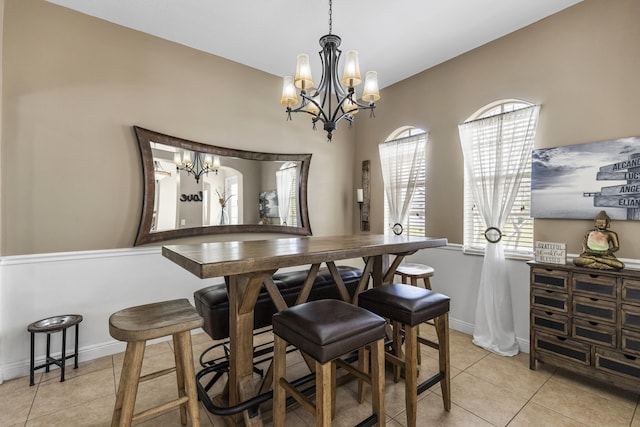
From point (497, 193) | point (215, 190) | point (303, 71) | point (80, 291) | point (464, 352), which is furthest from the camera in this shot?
point (215, 190)

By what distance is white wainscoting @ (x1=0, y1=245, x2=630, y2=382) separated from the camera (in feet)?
7.64

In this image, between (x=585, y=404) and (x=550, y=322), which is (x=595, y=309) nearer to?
(x=550, y=322)

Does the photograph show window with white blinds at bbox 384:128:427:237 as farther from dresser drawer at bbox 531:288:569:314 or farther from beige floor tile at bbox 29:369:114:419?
beige floor tile at bbox 29:369:114:419

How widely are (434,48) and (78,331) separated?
4.46m

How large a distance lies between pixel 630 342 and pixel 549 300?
491mm

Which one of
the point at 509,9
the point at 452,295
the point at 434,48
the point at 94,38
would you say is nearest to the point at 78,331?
the point at 94,38

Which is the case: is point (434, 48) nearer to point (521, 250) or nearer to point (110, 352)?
point (521, 250)

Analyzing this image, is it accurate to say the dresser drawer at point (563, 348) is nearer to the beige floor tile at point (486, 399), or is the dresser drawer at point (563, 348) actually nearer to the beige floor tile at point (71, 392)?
the beige floor tile at point (486, 399)

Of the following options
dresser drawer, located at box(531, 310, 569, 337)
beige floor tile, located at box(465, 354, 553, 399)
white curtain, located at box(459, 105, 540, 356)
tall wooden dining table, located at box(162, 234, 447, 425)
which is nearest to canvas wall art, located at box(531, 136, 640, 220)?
white curtain, located at box(459, 105, 540, 356)

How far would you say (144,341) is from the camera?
4.54 ft

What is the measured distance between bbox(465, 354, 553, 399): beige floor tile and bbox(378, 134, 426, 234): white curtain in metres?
1.83

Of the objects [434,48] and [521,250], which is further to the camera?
[434,48]

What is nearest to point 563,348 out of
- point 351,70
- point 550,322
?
point 550,322

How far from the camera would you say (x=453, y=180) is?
3.34 metres
